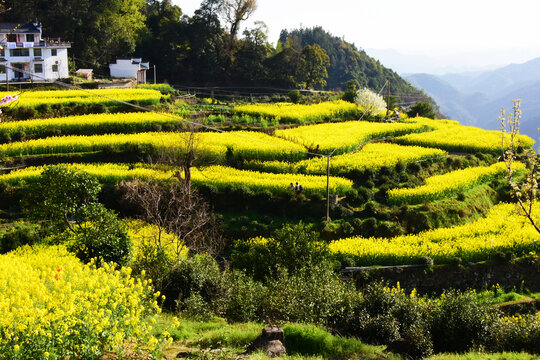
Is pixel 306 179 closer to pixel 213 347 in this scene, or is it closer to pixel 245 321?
pixel 245 321

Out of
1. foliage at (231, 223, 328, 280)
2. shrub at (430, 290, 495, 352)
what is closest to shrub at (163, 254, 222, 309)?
foliage at (231, 223, 328, 280)

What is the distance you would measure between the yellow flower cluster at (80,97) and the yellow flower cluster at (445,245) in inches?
881

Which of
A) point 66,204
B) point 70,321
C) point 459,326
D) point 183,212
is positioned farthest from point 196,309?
point 183,212

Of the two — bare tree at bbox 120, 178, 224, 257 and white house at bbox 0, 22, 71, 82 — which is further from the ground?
white house at bbox 0, 22, 71, 82

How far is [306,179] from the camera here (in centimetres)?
3061

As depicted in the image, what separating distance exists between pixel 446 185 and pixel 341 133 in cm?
1008

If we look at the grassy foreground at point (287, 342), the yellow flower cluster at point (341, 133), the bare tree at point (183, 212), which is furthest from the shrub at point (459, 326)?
the yellow flower cluster at point (341, 133)

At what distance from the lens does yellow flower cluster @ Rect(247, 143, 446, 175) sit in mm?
32344

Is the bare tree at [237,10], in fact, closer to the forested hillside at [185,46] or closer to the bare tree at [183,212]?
the forested hillside at [185,46]

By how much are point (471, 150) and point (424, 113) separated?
16.0 metres

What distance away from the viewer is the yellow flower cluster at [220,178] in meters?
29.0

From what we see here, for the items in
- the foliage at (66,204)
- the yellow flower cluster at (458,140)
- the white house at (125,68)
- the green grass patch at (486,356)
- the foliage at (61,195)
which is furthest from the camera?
the white house at (125,68)

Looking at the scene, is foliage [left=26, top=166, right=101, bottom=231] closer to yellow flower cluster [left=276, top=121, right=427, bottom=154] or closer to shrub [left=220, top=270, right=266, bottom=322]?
shrub [left=220, top=270, right=266, bottom=322]

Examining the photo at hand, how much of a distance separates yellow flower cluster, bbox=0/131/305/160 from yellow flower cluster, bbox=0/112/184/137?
4.66 feet
